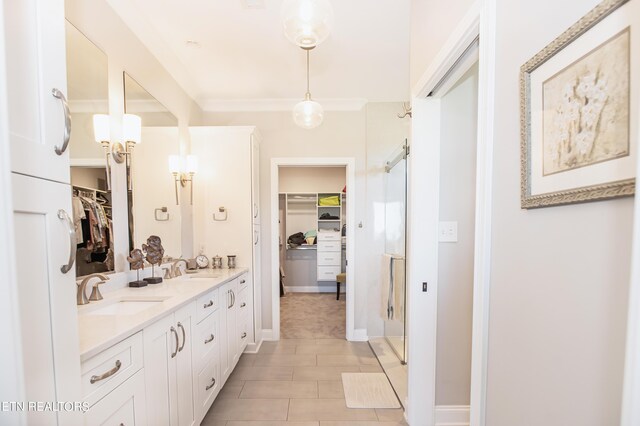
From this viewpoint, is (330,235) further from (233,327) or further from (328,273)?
(233,327)

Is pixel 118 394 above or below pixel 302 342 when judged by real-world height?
above

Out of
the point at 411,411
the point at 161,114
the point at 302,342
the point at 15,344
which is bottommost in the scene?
the point at 302,342

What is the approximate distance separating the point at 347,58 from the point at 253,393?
2982 millimetres

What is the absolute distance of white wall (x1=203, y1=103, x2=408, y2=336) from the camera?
3.18 metres

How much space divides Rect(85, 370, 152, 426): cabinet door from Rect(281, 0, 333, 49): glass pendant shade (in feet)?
5.64

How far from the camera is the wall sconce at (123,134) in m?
1.60

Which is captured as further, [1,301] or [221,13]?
[221,13]

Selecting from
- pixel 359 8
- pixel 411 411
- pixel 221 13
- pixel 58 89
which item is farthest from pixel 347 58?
pixel 411 411

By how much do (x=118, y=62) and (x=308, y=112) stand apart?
1.35 meters

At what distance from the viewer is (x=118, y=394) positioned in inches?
39.6

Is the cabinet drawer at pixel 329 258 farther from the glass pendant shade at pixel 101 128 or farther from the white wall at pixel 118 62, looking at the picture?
the glass pendant shade at pixel 101 128

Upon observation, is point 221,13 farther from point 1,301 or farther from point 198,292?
point 1,301

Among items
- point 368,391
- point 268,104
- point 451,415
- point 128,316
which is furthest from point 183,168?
point 451,415

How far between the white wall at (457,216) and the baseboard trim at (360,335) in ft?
5.07
